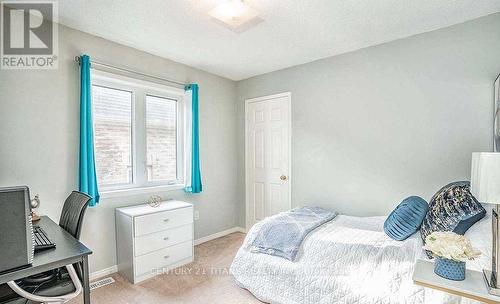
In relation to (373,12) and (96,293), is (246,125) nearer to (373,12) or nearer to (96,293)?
(373,12)

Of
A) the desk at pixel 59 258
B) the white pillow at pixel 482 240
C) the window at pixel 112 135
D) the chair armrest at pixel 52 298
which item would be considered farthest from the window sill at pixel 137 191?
the white pillow at pixel 482 240

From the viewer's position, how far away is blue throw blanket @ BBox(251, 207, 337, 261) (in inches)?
85.9

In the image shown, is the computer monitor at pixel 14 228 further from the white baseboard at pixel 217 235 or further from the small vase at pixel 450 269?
the white baseboard at pixel 217 235

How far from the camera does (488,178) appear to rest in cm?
115

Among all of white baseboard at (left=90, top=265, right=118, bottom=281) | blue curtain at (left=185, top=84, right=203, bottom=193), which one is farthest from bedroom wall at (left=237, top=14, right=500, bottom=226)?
white baseboard at (left=90, top=265, right=118, bottom=281)

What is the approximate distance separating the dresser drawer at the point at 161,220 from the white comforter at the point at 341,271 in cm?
86

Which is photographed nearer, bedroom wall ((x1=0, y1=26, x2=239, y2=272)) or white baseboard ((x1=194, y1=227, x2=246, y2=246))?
bedroom wall ((x1=0, y1=26, x2=239, y2=272))

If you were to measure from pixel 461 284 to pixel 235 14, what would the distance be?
2371 mm

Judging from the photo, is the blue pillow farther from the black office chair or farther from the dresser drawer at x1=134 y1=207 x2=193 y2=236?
the black office chair

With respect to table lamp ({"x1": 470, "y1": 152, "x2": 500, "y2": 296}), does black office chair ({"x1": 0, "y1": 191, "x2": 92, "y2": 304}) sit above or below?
below

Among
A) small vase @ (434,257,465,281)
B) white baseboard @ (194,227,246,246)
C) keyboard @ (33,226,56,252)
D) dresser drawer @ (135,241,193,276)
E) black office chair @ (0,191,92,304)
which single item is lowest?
white baseboard @ (194,227,246,246)

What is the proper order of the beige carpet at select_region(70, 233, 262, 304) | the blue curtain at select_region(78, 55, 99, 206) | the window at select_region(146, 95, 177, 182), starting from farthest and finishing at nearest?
the window at select_region(146, 95, 177, 182)
the blue curtain at select_region(78, 55, 99, 206)
the beige carpet at select_region(70, 233, 262, 304)

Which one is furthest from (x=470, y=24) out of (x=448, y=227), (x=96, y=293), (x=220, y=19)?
(x=96, y=293)

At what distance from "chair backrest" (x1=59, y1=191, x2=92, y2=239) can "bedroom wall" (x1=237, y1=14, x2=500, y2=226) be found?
250 centimetres
